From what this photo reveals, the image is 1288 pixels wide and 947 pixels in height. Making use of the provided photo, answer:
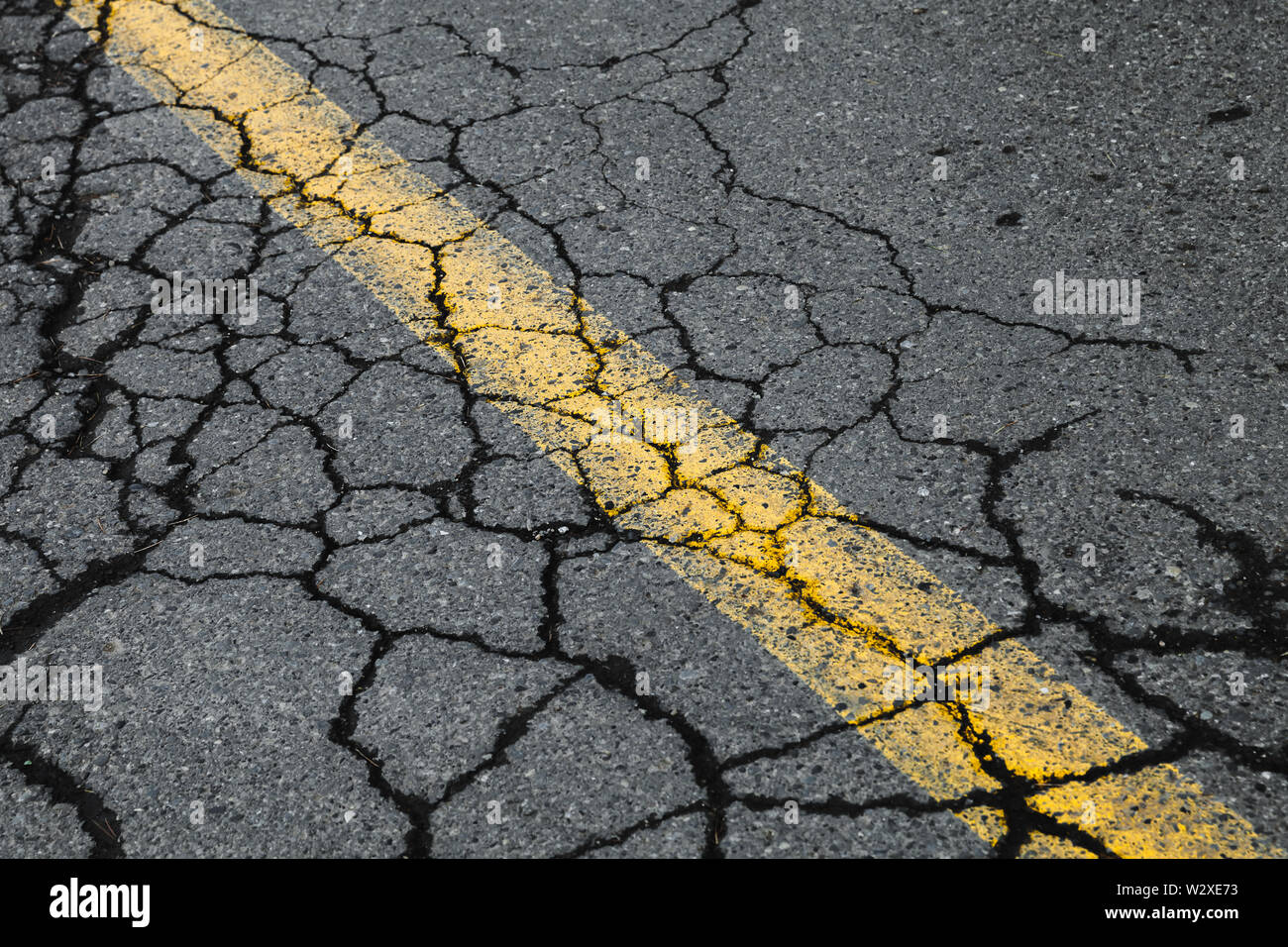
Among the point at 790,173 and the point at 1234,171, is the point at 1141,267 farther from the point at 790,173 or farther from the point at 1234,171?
the point at 790,173

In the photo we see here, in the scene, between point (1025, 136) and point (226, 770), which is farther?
point (1025, 136)

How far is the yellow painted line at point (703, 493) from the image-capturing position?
1.96m

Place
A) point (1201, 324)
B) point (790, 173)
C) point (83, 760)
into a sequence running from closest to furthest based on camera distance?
point (83, 760), point (1201, 324), point (790, 173)

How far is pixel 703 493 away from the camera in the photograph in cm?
252

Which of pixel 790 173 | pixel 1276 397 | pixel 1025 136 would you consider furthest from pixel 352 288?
pixel 1276 397

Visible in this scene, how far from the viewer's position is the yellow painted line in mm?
1955

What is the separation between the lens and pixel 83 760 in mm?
2146

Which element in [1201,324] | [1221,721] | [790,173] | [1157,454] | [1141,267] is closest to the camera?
[1221,721]

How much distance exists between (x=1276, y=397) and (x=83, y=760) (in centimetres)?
271
